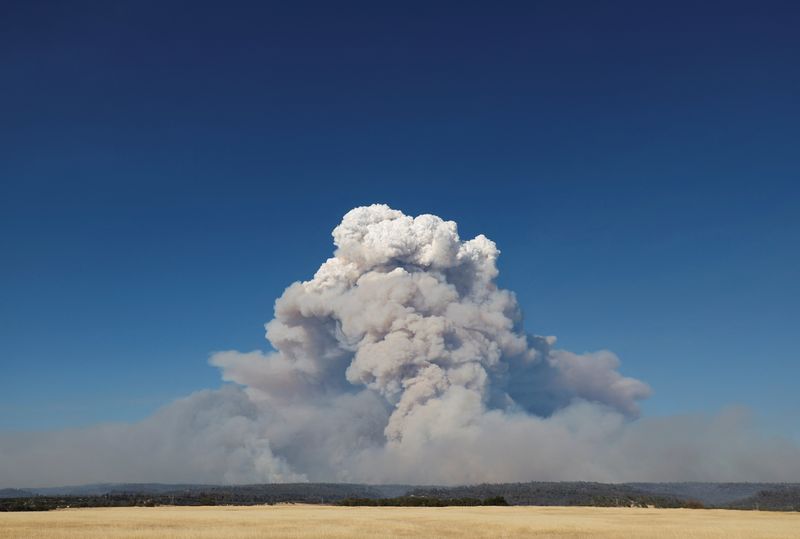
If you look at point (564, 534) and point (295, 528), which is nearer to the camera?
point (564, 534)

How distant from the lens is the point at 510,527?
54.2 metres

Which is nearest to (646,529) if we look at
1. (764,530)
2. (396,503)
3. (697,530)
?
(697,530)

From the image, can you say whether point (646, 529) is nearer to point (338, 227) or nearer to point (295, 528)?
point (295, 528)

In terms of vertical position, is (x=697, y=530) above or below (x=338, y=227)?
below

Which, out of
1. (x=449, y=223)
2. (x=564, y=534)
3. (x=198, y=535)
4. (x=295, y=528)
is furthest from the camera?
(x=449, y=223)

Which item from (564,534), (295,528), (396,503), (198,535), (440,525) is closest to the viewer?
(198,535)

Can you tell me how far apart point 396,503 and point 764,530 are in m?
82.5

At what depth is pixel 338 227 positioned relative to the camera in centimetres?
16688

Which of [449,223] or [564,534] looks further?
[449,223]

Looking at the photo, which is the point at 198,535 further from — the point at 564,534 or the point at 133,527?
the point at 564,534

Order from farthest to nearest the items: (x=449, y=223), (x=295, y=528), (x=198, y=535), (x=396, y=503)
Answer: (x=449, y=223) < (x=396, y=503) < (x=295, y=528) < (x=198, y=535)

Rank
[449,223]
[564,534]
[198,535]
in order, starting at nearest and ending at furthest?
1. [198,535]
2. [564,534]
3. [449,223]

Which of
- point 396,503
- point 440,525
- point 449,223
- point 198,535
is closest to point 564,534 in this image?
point 440,525

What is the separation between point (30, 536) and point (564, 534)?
115 feet
